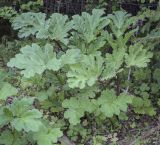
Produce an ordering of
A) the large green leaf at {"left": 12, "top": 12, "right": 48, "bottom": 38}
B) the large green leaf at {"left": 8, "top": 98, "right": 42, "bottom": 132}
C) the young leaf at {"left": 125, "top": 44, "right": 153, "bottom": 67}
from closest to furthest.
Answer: the large green leaf at {"left": 8, "top": 98, "right": 42, "bottom": 132}, the young leaf at {"left": 125, "top": 44, "right": 153, "bottom": 67}, the large green leaf at {"left": 12, "top": 12, "right": 48, "bottom": 38}

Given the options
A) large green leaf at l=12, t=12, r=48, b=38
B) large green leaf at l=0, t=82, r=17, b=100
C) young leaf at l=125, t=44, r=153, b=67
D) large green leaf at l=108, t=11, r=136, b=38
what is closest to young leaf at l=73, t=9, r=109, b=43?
large green leaf at l=108, t=11, r=136, b=38

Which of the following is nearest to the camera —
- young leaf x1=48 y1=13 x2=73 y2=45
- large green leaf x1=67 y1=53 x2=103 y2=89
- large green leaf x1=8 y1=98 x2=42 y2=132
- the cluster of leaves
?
large green leaf x1=8 y1=98 x2=42 y2=132

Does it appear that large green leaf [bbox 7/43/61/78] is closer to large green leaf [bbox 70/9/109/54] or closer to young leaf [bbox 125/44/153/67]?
large green leaf [bbox 70/9/109/54]

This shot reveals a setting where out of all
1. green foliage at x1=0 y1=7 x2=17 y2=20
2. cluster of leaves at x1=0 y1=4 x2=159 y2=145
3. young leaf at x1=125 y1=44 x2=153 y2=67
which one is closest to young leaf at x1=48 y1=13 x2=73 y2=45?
cluster of leaves at x1=0 y1=4 x2=159 y2=145

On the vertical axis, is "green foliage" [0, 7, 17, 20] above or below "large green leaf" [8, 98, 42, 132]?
above

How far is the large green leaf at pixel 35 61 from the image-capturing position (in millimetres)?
3637

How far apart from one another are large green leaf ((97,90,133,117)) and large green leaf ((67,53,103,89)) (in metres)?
0.24

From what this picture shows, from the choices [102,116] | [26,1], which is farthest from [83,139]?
[26,1]

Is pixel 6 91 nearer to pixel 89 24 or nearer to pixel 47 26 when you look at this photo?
pixel 47 26

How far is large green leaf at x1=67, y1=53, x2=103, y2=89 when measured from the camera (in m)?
3.68

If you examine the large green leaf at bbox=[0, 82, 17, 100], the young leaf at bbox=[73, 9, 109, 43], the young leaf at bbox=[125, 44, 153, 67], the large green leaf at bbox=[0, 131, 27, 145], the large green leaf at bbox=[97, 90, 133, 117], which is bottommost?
the large green leaf at bbox=[0, 131, 27, 145]

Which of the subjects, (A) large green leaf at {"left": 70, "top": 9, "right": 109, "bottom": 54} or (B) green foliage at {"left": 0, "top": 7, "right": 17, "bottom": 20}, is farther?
(B) green foliage at {"left": 0, "top": 7, "right": 17, "bottom": 20}

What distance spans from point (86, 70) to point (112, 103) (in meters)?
0.41

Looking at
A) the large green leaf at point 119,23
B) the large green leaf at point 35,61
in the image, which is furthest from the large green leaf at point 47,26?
the large green leaf at point 119,23
